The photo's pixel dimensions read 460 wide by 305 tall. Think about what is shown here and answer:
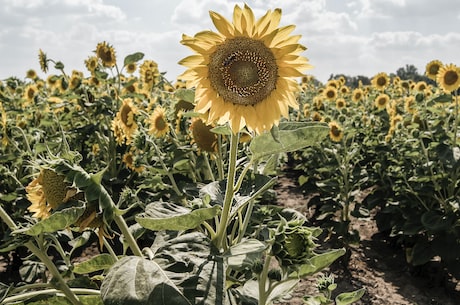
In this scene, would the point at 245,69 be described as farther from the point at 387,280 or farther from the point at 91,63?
the point at 91,63

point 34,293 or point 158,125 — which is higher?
point 158,125

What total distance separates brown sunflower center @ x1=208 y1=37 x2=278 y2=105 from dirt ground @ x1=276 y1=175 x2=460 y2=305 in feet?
6.74

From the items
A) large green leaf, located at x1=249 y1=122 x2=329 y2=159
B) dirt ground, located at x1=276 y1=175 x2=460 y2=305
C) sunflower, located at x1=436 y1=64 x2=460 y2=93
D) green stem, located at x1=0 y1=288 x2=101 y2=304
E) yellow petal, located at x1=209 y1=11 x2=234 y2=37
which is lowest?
dirt ground, located at x1=276 y1=175 x2=460 y2=305

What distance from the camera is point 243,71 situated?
1.33 metres

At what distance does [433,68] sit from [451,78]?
0.66m

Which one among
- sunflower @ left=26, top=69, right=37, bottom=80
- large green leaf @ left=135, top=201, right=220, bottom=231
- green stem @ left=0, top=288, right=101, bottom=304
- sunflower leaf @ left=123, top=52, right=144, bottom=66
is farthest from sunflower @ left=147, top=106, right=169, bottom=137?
sunflower @ left=26, top=69, right=37, bottom=80

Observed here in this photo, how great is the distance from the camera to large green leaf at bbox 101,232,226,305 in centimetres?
108

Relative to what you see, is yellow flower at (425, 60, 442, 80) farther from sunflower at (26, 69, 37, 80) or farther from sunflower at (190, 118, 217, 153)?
sunflower at (26, 69, 37, 80)

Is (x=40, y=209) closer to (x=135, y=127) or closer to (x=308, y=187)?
(x=135, y=127)

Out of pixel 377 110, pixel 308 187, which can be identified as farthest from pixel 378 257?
pixel 377 110

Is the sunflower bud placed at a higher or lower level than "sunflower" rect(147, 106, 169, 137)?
lower

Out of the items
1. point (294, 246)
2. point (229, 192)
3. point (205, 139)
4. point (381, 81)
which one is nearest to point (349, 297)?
point (294, 246)

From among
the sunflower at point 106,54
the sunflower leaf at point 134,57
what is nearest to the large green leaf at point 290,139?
the sunflower leaf at point 134,57

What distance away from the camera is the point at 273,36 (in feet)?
4.03
